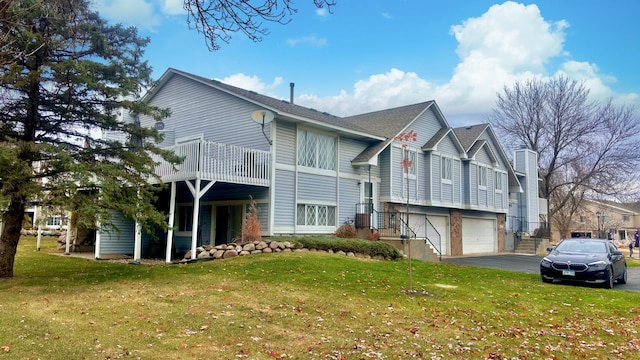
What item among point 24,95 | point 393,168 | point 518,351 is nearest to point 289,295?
point 518,351

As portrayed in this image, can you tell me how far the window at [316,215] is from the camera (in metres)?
17.3

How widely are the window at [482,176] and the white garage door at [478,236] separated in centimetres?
219

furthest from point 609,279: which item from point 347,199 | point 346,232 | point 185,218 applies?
point 185,218

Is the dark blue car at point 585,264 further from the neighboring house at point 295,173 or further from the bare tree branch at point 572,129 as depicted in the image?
the bare tree branch at point 572,129

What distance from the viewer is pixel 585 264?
12352mm

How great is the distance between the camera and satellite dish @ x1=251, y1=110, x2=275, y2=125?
15867 mm

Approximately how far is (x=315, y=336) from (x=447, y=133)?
19.2m

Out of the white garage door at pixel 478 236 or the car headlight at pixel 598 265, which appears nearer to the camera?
the car headlight at pixel 598 265

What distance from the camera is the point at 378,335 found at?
6.64m

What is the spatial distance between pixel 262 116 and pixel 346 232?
228 inches

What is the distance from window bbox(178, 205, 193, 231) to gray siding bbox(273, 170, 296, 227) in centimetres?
469

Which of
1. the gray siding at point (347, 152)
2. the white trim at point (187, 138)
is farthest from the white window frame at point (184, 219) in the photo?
the gray siding at point (347, 152)

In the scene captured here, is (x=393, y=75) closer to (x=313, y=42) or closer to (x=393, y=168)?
(x=393, y=168)

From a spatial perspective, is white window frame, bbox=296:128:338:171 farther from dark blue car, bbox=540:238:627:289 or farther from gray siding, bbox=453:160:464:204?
dark blue car, bbox=540:238:627:289
